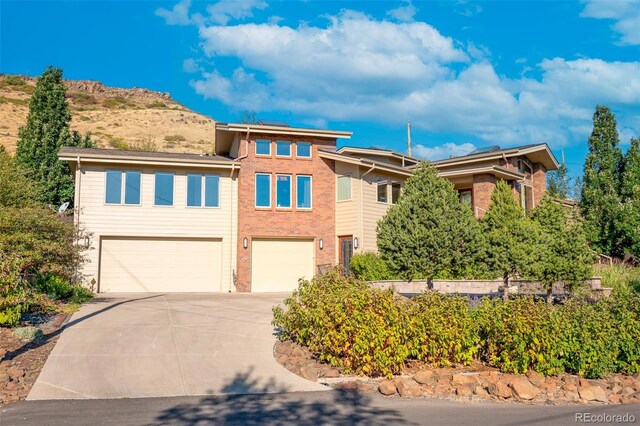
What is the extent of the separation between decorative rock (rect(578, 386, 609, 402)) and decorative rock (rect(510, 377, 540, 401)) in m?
0.68

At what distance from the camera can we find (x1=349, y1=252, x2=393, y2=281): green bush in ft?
68.6

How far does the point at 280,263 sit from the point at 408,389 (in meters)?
15.7

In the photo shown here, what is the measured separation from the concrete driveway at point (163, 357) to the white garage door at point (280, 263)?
8.40 meters

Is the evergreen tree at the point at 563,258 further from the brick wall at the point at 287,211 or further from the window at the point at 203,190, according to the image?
the window at the point at 203,190

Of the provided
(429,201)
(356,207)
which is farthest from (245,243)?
(429,201)

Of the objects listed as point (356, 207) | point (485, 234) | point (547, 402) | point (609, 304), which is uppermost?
point (356, 207)

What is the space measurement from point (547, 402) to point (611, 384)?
170 centimetres

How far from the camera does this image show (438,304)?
1054 centimetres

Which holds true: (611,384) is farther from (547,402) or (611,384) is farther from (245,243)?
(245,243)

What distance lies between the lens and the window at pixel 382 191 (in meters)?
24.2

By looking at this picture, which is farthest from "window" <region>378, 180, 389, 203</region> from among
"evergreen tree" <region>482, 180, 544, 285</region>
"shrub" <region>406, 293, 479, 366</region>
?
"shrub" <region>406, 293, 479, 366</region>

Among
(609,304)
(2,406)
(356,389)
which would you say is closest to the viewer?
(2,406)

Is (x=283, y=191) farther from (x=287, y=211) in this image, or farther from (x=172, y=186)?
(x=172, y=186)

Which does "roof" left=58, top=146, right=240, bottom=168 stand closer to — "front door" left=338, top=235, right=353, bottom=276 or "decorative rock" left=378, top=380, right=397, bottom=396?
"front door" left=338, top=235, right=353, bottom=276
